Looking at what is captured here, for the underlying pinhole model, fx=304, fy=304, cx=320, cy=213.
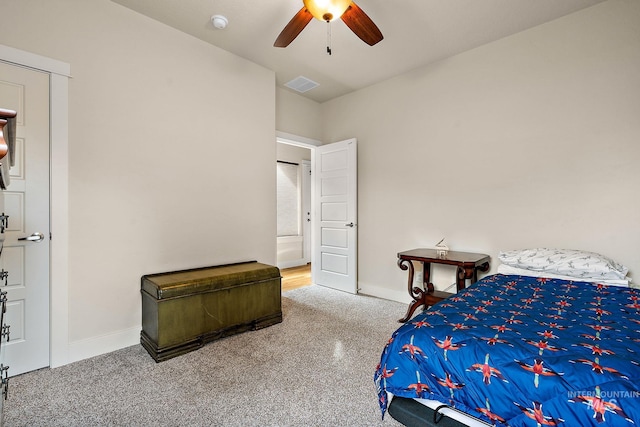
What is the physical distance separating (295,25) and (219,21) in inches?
34.0

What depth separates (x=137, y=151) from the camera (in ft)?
8.56

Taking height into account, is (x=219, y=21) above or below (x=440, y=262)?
above

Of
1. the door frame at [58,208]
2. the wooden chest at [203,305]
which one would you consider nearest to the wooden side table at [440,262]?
the wooden chest at [203,305]

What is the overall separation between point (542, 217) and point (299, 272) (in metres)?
3.87

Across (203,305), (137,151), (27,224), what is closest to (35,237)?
(27,224)

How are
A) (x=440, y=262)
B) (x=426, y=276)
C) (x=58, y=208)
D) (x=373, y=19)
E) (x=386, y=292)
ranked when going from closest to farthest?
(x=58, y=208), (x=373, y=19), (x=440, y=262), (x=426, y=276), (x=386, y=292)

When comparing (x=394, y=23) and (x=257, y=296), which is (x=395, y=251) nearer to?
(x=257, y=296)

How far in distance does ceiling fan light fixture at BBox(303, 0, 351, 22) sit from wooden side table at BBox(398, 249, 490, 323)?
7.18ft

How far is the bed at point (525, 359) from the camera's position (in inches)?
38.2

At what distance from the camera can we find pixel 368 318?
320cm

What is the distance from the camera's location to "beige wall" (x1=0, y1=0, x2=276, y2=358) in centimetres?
230

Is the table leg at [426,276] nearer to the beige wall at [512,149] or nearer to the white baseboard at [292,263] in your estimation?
the beige wall at [512,149]

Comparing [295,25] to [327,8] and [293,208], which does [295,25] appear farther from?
[293,208]

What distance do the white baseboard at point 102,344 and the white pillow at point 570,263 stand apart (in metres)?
3.27
